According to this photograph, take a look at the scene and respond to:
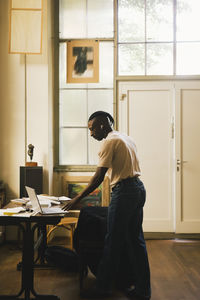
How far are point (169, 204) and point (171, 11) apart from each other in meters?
2.95

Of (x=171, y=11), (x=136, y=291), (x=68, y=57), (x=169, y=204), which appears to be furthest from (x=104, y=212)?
(x=171, y=11)

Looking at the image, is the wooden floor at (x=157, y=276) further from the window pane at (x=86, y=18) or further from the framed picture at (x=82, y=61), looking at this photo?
the window pane at (x=86, y=18)

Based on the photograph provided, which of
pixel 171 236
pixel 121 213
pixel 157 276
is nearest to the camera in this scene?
pixel 121 213

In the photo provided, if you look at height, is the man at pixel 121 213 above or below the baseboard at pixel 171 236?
above

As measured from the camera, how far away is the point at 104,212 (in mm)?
3090

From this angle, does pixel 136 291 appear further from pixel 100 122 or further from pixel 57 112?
pixel 57 112

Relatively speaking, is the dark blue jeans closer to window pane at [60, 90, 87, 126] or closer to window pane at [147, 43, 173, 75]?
window pane at [60, 90, 87, 126]

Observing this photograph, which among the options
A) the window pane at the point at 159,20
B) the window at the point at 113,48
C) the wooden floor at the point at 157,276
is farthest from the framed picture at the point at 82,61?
the wooden floor at the point at 157,276

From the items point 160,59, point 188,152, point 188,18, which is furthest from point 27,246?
point 188,18

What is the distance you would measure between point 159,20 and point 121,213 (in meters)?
3.46

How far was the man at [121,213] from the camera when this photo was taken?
2658 mm

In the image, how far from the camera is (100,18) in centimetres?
492

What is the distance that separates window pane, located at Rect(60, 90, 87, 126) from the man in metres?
2.13

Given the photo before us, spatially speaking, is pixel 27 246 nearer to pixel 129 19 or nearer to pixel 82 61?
pixel 82 61
